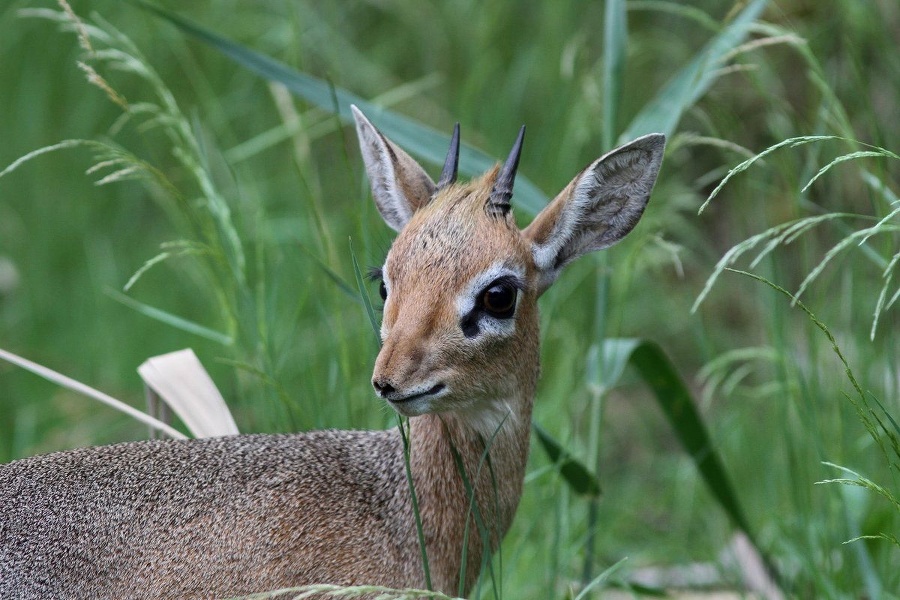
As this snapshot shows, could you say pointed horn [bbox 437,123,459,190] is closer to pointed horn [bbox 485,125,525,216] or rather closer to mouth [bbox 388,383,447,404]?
pointed horn [bbox 485,125,525,216]

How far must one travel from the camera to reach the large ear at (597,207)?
320cm

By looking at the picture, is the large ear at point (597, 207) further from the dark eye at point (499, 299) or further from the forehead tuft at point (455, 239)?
the dark eye at point (499, 299)

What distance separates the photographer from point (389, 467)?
10.9 ft

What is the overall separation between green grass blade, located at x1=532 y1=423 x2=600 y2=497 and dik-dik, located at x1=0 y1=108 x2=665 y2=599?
0.31 metres

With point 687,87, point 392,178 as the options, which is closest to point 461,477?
point 392,178

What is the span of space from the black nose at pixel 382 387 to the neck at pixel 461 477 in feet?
1.50

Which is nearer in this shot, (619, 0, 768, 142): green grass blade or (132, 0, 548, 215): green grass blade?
(132, 0, 548, 215): green grass blade

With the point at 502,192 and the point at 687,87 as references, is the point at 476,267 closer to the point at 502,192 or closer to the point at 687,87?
the point at 502,192

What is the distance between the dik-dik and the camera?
2.91 meters

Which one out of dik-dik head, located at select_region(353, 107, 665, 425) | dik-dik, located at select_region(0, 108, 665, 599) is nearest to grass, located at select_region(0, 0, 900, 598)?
dik-dik head, located at select_region(353, 107, 665, 425)

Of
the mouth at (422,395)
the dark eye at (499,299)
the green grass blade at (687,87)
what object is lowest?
the mouth at (422,395)

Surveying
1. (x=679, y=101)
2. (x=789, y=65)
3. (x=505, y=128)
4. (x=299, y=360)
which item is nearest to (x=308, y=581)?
(x=679, y=101)

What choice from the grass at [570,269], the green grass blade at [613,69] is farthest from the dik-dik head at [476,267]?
the green grass blade at [613,69]

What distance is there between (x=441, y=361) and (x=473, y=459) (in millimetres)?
491
